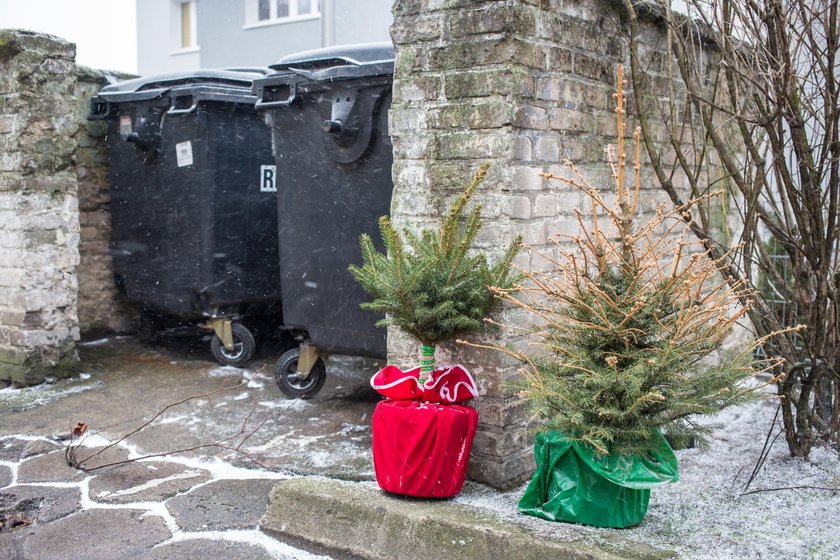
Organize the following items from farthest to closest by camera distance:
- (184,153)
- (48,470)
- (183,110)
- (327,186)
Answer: (184,153) → (183,110) → (327,186) → (48,470)

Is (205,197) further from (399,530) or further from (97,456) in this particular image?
(399,530)

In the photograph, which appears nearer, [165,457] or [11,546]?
[11,546]

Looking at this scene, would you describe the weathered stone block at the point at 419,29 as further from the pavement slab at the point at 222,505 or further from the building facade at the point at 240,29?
the building facade at the point at 240,29

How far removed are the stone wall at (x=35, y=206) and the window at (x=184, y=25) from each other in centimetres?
1208

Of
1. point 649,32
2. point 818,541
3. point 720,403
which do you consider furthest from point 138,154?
point 818,541

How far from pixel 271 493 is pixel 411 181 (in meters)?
1.33

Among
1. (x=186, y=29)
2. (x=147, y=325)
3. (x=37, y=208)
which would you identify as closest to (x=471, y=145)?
(x=37, y=208)

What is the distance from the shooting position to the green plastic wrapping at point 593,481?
2801 mm

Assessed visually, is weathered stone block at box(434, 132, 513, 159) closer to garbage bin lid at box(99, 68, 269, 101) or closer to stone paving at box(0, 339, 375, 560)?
stone paving at box(0, 339, 375, 560)

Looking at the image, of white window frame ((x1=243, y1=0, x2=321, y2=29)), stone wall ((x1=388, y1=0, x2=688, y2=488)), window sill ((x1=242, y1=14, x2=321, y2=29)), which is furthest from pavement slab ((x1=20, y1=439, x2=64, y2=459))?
white window frame ((x1=243, y1=0, x2=321, y2=29))

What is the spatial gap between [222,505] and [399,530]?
86 cm

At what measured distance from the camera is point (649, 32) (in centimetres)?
418

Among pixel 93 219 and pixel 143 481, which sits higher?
pixel 93 219

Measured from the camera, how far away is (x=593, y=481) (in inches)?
113
